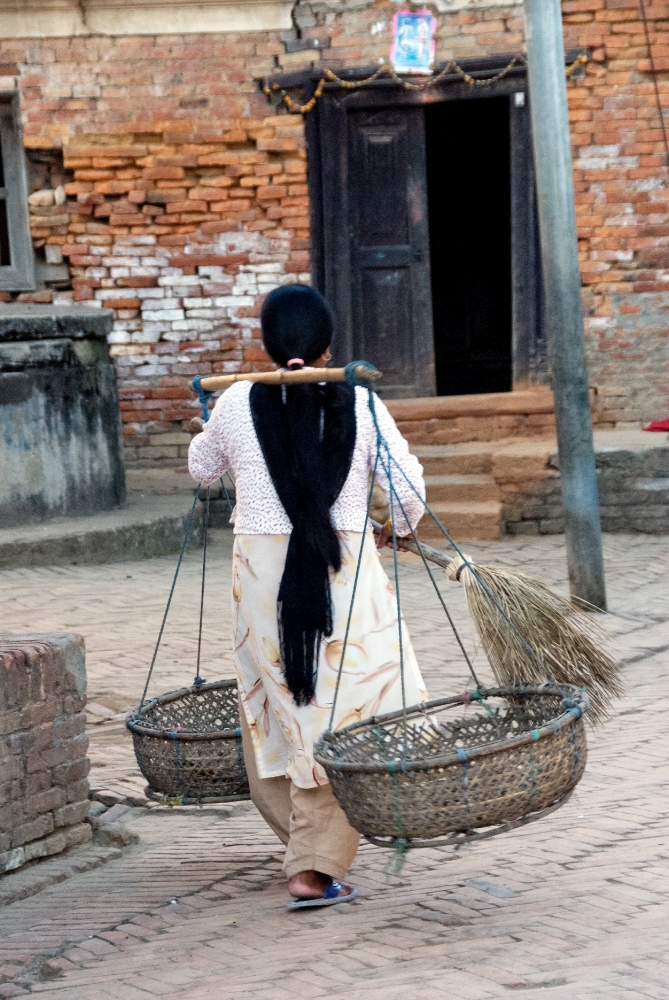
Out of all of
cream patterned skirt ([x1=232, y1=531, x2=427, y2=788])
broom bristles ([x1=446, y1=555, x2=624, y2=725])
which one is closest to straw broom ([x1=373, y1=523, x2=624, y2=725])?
broom bristles ([x1=446, y1=555, x2=624, y2=725])

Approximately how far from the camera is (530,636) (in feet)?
13.3

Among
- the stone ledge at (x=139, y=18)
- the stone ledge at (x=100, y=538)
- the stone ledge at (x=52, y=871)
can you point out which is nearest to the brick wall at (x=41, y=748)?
the stone ledge at (x=52, y=871)

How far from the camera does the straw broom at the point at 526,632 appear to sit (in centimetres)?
395

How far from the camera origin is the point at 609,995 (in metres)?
2.94

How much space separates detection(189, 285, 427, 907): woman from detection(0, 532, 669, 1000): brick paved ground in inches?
10.6

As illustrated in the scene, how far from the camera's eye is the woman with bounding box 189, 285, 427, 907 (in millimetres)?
3678

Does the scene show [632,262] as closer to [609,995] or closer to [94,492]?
[94,492]

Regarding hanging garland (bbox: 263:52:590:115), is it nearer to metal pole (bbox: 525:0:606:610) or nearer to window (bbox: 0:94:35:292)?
window (bbox: 0:94:35:292)

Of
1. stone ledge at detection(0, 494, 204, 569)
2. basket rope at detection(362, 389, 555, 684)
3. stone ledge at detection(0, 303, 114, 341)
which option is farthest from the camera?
stone ledge at detection(0, 303, 114, 341)

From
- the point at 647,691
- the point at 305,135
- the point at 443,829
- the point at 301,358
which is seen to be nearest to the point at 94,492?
the point at 305,135

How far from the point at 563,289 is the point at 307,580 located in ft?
13.8

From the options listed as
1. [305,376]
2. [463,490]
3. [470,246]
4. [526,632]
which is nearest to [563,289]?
[463,490]

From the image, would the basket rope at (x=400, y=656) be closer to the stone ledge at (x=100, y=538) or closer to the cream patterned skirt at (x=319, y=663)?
the cream patterned skirt at (x=319, y=663)

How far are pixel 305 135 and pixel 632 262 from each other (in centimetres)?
279
